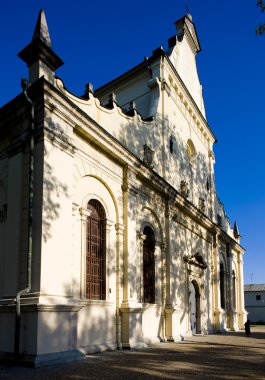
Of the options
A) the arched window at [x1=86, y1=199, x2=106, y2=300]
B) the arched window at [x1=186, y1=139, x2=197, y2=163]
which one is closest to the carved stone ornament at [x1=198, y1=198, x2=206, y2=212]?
the arched window at [x1=186, y1=139, x2=197, y2=163]

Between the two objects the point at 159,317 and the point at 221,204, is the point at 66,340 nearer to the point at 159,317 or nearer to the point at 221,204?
the point at 159,317

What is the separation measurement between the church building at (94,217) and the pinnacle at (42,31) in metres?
0.05

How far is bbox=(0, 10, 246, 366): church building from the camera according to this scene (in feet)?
32.5

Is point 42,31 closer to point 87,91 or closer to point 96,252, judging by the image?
point 87,91

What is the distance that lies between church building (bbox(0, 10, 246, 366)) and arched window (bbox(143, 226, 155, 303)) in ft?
0.20

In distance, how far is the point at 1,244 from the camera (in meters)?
11.5

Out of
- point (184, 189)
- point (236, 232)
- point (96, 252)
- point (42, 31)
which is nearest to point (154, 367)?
point (96, 252)

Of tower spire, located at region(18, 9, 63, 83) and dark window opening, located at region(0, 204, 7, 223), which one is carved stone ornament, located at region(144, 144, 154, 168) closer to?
tower spire, located at region(18, 9, 63, 83)

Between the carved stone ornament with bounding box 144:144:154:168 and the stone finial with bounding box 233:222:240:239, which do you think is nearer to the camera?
the carved stone ornament with bounding box 144:144:154:168

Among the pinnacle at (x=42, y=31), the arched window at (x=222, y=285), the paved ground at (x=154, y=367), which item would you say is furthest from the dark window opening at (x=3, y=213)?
the arched window at (x=222, y=285)

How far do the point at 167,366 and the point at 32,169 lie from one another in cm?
587

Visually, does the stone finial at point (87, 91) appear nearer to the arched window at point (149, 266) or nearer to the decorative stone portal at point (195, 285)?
the arched window at point (149, 266)

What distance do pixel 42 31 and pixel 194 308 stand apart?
50.8 ft

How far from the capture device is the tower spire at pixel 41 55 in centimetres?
1097
